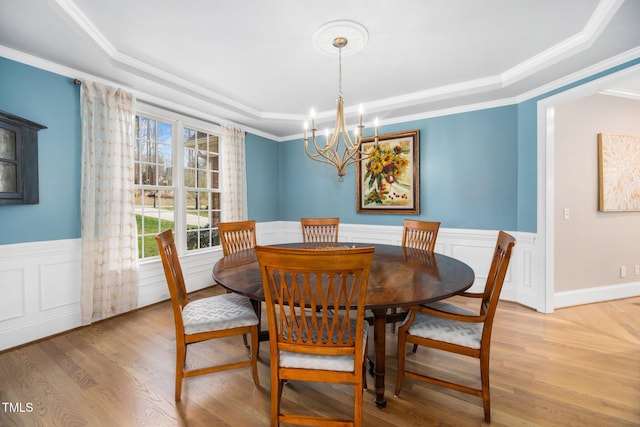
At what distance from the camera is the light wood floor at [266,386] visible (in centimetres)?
160

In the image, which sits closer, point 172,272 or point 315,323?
point 315,323

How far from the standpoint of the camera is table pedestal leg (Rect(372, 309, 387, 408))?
5.31 feet

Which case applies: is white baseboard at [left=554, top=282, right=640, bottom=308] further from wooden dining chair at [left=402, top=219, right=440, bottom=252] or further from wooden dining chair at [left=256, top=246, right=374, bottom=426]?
wooden dining chair at [left=256, top=246, right=374, bottom=426]

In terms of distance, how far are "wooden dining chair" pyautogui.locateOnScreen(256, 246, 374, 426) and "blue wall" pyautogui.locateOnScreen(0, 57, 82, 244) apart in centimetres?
250

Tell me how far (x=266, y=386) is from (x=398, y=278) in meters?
1.13

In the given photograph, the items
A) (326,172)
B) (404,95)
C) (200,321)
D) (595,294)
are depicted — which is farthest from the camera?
(326,172)

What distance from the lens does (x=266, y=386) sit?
188 centimetres

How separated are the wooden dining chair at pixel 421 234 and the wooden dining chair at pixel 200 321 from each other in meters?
1.76

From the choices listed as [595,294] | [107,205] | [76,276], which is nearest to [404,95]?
[595,294]

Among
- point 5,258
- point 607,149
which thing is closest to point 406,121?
point 607,149

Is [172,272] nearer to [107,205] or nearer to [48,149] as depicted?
[107,205]

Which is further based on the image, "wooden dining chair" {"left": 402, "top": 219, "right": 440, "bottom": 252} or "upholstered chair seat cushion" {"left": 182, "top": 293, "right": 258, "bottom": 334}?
"wooden dining chair" {"left": 402, "top": 219, "right": 440, "bottom": 252}

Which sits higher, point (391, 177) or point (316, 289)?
point (391, 177)

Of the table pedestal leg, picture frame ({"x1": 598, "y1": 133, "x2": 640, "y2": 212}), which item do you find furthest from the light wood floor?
picture frame ({"x1": 598, "y1": 133, "x2": 640, "y2": 212})
